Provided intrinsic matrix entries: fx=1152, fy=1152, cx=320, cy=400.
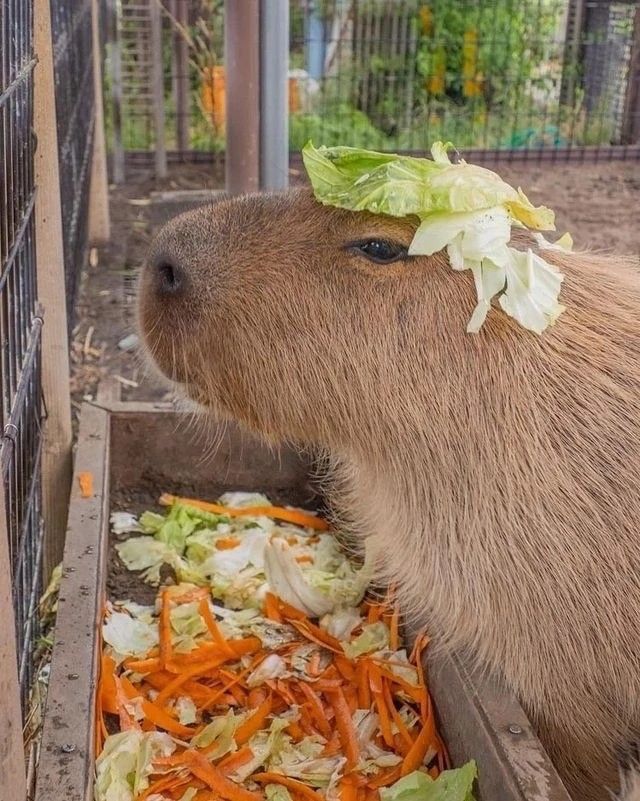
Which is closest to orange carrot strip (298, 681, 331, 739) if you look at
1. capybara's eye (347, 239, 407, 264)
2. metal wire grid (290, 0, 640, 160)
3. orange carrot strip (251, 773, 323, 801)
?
orange carrot strip (251, 773, 323, 801)

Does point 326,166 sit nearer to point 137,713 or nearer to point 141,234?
point 137,713

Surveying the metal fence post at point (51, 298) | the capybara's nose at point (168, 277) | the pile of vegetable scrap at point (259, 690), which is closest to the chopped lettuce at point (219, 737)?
the pile of vegetable scrap at point (259, 690)

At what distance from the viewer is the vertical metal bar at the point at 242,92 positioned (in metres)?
4.91

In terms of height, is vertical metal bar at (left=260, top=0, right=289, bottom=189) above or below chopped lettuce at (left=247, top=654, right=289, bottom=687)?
above

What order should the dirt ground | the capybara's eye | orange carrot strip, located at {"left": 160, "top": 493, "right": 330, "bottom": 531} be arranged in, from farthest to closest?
1. the dirt ground
2. orange carrot strip, located at {"left": 160, "top": 493, "right": 330, "bottom": 531}
3. the capybara's eye

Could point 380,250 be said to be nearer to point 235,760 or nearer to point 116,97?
point 235,760

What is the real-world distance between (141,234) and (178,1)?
282 cm

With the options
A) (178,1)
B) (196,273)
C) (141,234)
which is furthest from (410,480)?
(178,1)

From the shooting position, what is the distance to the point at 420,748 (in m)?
2.76

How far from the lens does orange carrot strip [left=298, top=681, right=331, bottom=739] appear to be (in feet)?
9.50

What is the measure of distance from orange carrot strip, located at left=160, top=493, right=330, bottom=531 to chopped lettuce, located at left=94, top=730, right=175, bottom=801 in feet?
3.73

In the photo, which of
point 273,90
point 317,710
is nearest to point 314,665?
point 317,710

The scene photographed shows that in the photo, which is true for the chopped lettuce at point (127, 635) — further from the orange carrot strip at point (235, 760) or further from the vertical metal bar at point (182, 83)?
the vertical metal bar at point (182, 83)

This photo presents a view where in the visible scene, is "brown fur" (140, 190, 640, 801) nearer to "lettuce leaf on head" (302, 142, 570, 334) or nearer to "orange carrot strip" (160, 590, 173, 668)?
"lettuce leaf on head" (302, 142, 570, 334)
